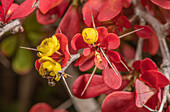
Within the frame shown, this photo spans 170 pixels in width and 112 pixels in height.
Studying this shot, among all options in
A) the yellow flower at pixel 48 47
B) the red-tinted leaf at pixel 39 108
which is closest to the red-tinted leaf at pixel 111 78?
the yellow flower at pixel 48 47

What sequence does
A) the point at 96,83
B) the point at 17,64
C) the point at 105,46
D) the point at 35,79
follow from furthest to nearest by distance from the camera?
the point at 35,79, the point at 17,64, the point at 96,83, the point at 105,46

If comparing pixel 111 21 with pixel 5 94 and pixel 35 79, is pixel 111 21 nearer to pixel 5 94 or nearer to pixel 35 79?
pixel 35 79

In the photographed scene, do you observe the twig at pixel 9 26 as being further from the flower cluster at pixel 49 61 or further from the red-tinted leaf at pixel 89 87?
the red-tinted leaf at pixel 89 87

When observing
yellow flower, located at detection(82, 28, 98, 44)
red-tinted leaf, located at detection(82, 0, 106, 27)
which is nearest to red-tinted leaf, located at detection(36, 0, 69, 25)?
red-tinted leaf, located at detection(82, 0, 106, 27)

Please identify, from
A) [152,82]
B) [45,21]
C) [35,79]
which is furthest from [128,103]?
[35,79]

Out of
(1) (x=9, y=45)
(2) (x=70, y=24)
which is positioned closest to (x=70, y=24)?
(2) (x=70, y=24)

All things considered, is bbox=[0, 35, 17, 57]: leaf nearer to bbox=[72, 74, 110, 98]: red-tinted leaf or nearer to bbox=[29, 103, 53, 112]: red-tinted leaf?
bbox=[29, 103, 53, 112]: red-tinted leaf

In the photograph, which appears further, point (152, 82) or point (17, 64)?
point (17, 64)
